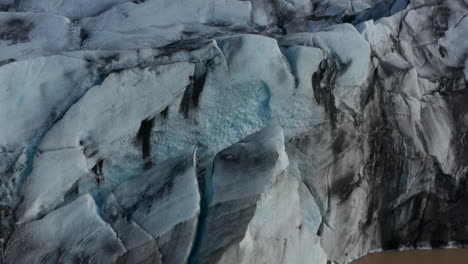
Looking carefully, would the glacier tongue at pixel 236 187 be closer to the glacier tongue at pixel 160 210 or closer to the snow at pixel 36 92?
the glacier tongue at pixel 160 210

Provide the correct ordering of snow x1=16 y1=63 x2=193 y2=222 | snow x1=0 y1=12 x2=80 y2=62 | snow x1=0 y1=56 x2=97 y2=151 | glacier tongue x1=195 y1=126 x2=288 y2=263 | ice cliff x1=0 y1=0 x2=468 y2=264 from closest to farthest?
glacier tongue x1=195 y1=126 x2=288 y2=263 → ice cliff x1=0 y1=0 x2=468 y2=264 → snow x1=16 y1=63 x2=193 y2=222 → snow x1=0 y1=56 x2=97 y2=151 → snow x1=0 y1=12 x2=80 y2=62

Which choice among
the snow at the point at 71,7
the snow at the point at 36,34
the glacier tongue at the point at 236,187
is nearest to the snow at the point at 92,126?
the glacier tongue at the point at 236,187

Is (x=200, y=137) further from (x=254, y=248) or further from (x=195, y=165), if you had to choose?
(x=254, y=248)

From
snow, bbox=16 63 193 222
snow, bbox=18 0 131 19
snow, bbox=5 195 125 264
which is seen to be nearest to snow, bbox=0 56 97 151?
snow, bbox=16 63 193 222

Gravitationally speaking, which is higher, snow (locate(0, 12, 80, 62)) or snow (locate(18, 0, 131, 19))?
snow (locate(0, 12, 80, 62))

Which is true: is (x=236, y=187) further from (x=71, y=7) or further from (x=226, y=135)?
(x=71, y=7)

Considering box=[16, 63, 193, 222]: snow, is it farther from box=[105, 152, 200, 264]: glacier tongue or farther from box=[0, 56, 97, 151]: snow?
box=[105, 152, 200, 264]: glacier tongue

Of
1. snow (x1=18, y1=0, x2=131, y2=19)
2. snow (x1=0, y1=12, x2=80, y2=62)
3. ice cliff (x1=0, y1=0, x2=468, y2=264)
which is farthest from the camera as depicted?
snow (x1=18, y1=0, x2=131, y2=19)

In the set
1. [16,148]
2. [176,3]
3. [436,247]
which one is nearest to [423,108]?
[436,247]

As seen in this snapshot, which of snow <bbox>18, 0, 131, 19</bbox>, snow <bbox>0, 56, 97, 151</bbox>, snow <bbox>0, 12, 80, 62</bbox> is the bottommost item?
snow <bbox>18, 0, 131, 19</bbox>
